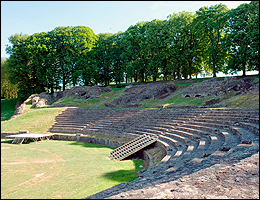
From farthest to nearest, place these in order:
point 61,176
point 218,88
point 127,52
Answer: point 127,52, point 218,88, point 61,176

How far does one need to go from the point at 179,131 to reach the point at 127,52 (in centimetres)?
2998

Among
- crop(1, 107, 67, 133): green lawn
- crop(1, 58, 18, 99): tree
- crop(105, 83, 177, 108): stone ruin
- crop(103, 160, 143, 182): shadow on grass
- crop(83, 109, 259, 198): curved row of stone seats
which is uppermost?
crop(1, 58, 18, 99): tree

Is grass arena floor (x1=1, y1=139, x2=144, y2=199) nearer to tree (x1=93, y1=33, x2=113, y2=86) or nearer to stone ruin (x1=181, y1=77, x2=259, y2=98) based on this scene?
stone ruin (x1=181, y1=77, x2=259, y2=98)

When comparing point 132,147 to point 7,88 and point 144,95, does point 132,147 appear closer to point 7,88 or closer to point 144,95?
point 144,95

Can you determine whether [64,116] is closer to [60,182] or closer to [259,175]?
[60,182]

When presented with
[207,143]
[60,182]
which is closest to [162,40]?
[207,143]

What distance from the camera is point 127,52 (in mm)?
41406

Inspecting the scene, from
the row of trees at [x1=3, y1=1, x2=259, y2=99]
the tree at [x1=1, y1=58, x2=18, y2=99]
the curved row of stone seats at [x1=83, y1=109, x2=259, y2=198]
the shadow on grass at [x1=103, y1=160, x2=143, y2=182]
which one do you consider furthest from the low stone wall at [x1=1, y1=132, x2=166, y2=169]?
the tree at [x1=1, y1=58, x2=18, y2=99]

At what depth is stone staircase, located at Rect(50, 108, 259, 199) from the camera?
6637 mm

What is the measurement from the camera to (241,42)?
1101 inches

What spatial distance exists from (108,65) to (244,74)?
26.5 metres

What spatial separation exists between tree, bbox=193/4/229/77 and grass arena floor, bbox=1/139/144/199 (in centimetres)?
2534

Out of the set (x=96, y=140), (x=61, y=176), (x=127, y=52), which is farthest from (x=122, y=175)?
(x=127, y=52)

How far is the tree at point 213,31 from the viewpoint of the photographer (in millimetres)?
31484
